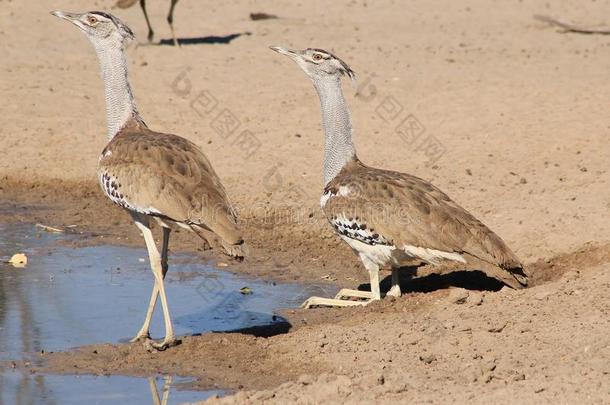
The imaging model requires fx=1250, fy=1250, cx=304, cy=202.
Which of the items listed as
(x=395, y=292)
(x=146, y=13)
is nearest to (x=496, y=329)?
(x=395, y=292)

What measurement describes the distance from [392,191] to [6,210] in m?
3.80

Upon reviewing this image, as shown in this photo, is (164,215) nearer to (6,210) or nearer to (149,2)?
(6,210)

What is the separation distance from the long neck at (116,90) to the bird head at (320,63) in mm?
1004

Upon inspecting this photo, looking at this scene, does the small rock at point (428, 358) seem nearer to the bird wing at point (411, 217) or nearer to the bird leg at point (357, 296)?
the bird wing at point (411, 217)

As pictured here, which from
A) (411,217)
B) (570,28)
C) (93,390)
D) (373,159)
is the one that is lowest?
(570,28)

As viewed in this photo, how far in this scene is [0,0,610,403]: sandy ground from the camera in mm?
6417

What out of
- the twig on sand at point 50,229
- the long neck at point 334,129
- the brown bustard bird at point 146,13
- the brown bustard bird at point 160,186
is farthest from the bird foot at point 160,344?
the brown bustard bird at point 146,13

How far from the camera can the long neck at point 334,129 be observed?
8078 mm

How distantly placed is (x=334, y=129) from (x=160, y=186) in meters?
1.54

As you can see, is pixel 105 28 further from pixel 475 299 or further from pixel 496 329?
pixel 496 329

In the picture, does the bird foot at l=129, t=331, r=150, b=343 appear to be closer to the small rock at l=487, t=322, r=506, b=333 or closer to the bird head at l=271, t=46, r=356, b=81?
the small rock at l=487, t=322, r=506, b=333

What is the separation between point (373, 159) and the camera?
10.8m

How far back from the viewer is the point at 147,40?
15.8 meters

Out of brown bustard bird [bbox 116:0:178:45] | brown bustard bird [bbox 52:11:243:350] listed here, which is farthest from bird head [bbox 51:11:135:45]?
brown bustard bird [bbox 116:0:178:45]
